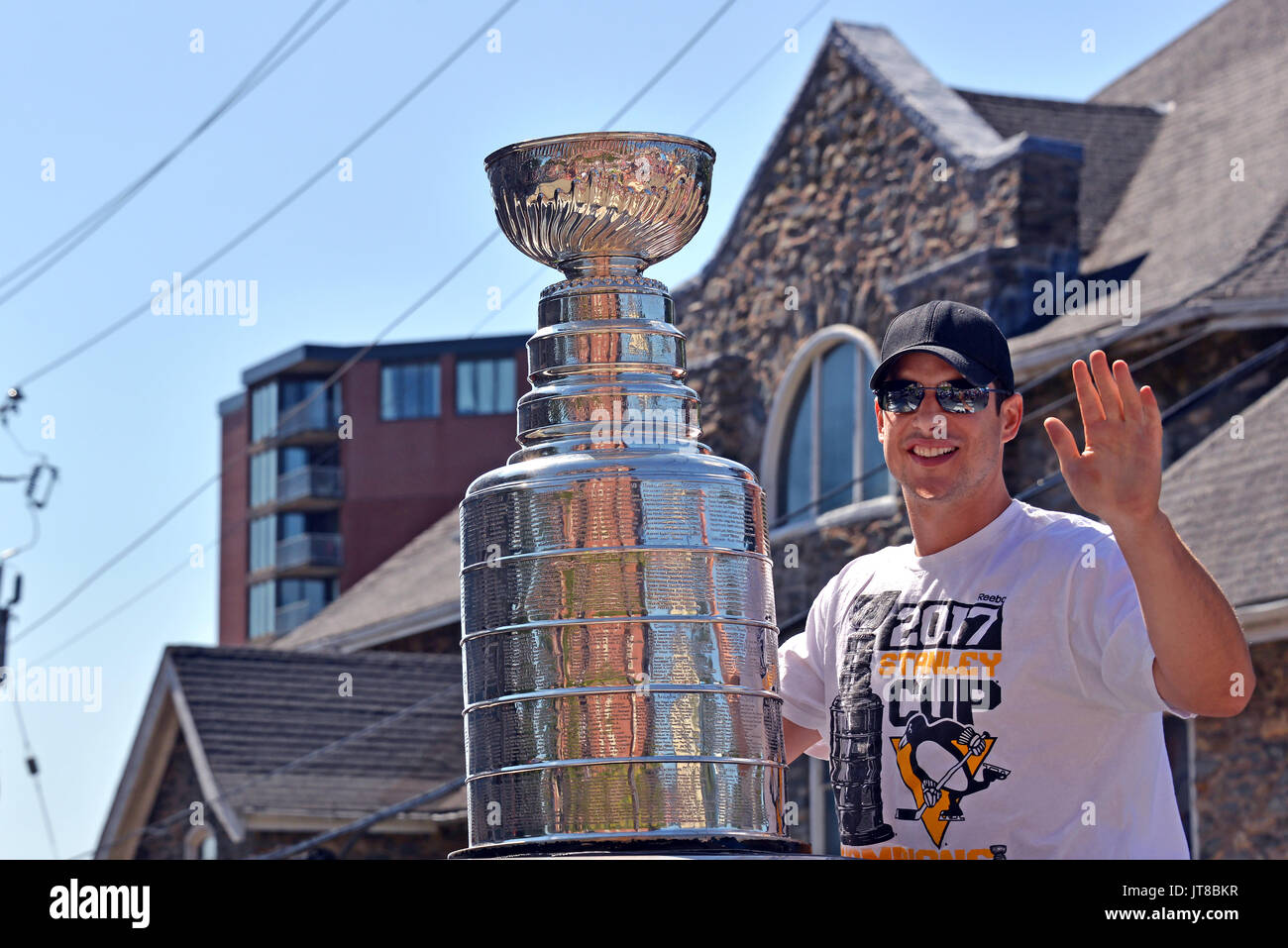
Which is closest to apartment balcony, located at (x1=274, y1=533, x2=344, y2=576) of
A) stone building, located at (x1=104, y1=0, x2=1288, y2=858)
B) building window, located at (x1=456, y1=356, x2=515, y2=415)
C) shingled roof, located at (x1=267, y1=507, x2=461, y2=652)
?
building window, located at (x1=456, y1=356, x2=515, y2=415)

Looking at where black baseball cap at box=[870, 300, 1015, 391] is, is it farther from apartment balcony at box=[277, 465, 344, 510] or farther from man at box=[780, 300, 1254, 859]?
apartment balcony at box=[277, 465, 344, 510]

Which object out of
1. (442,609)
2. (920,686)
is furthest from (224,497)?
(920,686)

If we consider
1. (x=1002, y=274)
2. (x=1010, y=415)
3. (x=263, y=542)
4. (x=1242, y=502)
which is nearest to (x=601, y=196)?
(x=1010, y=415)

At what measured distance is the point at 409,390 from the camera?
75562 millimetres

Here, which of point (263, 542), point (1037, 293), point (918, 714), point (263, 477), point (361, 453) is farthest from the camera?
point (263, 477)

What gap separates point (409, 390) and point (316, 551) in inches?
290

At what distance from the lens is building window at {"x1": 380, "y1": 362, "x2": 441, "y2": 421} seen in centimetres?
7469

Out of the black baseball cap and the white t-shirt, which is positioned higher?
the black baseball cap

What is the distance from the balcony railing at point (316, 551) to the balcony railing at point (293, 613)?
1.73 metres

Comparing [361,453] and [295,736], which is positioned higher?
[361,453]

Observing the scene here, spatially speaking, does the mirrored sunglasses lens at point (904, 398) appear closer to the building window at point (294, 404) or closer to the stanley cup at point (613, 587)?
the stanley cup at point (613, 587)

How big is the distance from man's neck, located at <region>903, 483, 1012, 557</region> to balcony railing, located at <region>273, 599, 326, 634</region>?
2908 inches

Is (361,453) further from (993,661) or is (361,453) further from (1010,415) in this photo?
(993,661)

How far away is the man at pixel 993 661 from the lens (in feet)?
9.96
